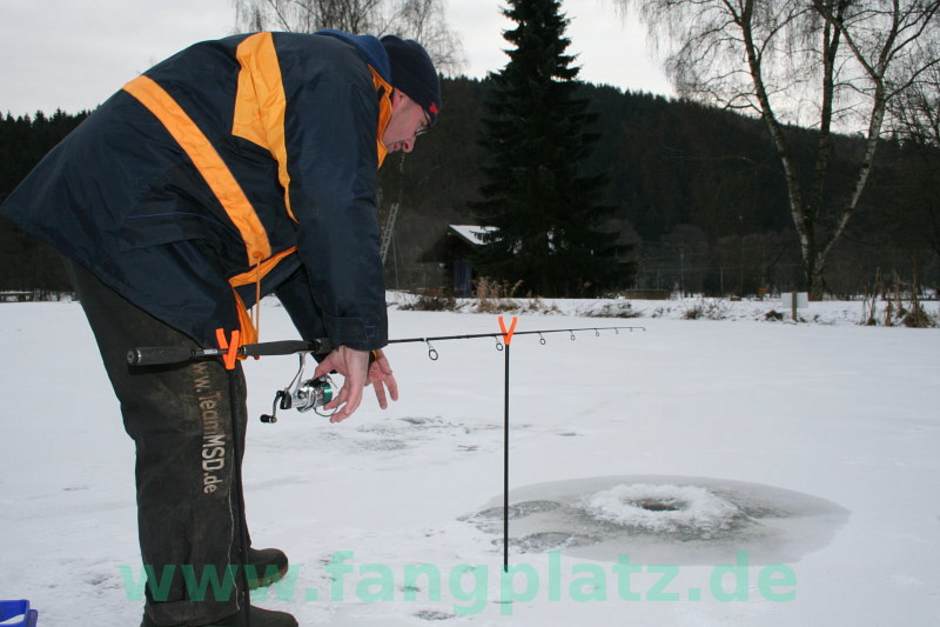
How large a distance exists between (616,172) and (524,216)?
112 feet

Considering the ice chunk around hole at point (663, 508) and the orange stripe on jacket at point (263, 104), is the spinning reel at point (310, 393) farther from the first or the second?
the ice chunk around hole at point (663, 508)

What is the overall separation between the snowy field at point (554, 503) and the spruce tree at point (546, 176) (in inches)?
571

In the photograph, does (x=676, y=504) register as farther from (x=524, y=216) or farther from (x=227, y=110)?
(x=524, y=216)

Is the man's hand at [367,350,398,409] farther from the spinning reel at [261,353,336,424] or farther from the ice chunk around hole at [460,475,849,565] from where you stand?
the ice chunk around hole at [460,475,849,565]

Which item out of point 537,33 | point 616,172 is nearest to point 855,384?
point 537,33

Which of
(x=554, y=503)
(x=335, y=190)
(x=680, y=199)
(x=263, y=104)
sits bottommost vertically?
(x=554, y=503)

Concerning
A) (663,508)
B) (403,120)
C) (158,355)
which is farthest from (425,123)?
(663,508)

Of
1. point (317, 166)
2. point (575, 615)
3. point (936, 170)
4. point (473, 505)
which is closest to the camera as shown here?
point (317, 166)

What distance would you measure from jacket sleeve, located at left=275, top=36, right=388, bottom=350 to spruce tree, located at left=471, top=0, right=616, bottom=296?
1805 cm

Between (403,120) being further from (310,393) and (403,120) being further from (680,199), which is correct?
(680,199)

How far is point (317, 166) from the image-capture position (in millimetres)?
1318

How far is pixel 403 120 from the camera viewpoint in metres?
1.70

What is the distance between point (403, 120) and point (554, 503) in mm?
1414

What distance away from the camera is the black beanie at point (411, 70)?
163cm
